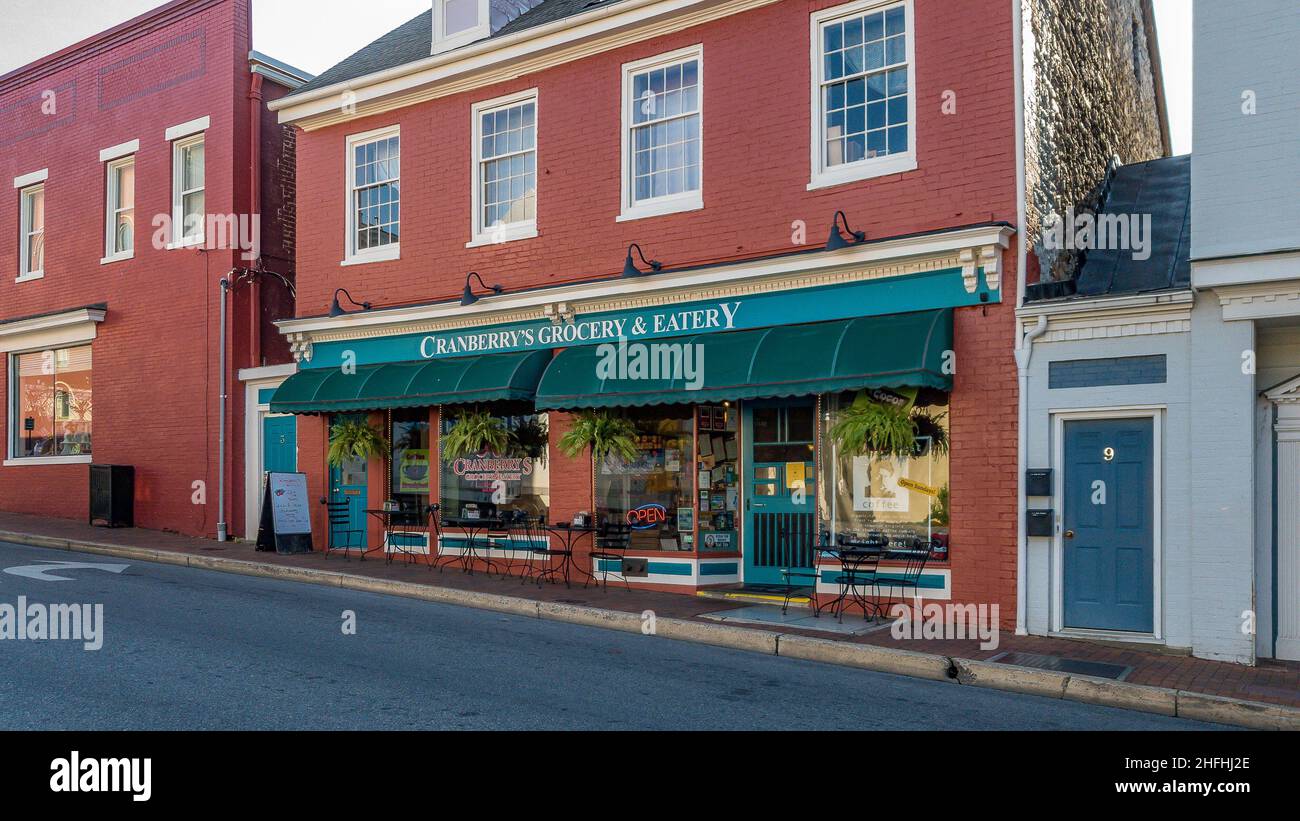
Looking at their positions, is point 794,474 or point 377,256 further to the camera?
point 377,256

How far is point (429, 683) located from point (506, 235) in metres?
8.50

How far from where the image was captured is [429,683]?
7703mm

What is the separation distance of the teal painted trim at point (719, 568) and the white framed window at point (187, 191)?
11474 mm

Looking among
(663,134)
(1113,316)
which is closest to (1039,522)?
(1113,316)

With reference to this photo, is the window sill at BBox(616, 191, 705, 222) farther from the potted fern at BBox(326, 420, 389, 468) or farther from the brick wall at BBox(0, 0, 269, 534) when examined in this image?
the brick wall at BBox(0, 0, 269, 534)

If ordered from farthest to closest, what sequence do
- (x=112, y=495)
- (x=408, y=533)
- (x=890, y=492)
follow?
1. (x=112, y=495)
2. (x=408, y=533)
3. (x=890, y=492)

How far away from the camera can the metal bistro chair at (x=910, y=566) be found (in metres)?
11.1

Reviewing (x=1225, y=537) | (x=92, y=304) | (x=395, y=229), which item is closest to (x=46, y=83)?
(x=92, y=304)

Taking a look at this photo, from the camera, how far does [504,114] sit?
15.1 meters

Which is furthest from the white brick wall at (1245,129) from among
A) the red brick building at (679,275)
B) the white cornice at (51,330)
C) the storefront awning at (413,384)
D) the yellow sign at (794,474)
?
the white cornice at (51,330)

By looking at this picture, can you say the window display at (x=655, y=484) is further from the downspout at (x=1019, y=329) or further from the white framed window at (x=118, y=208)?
the white framed window at (x=118, y=208)

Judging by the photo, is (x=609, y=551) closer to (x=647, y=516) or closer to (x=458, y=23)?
(x=647, y=516)

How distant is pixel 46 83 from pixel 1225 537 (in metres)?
22.6
